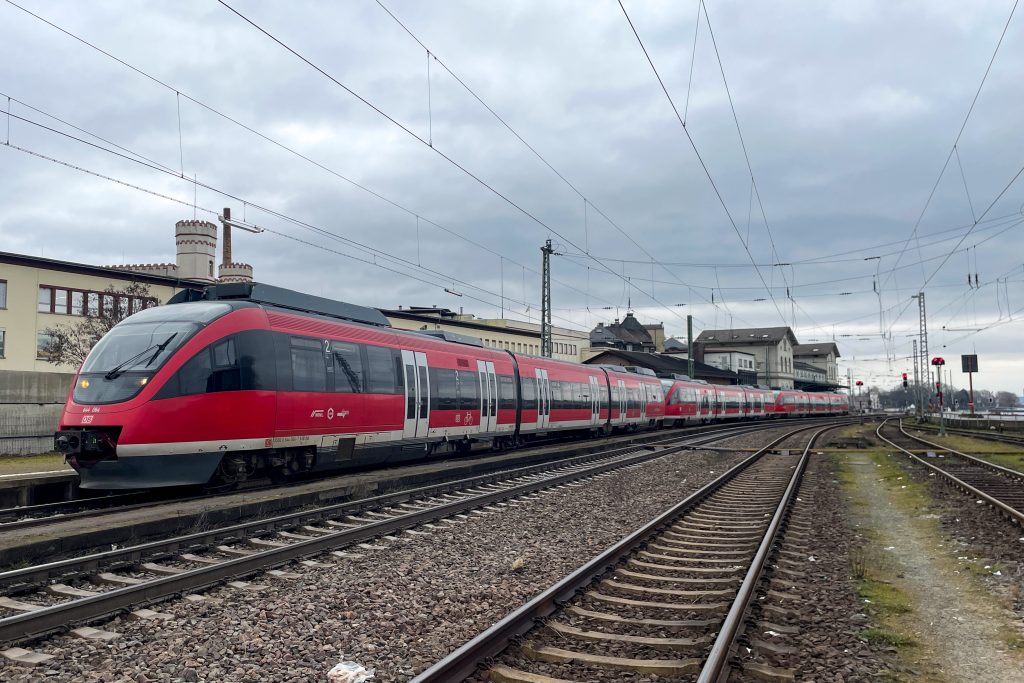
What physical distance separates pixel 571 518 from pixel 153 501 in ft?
22.7

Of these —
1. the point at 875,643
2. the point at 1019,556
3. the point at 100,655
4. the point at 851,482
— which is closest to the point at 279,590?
the point at 100,655

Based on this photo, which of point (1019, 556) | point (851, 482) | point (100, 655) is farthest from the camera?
point (851, 482)

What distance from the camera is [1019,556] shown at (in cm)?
957

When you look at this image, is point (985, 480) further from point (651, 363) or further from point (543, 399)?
point (651, 363)

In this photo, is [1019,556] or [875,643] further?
[1019,556]

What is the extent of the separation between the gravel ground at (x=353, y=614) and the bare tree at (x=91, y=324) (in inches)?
1021

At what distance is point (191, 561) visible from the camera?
8.57 m

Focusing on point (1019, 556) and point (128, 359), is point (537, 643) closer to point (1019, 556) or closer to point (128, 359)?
point (1019, 556)

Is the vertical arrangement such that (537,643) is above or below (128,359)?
below

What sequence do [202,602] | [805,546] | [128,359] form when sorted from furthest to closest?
[128,359] < [805,546] < [202,602]

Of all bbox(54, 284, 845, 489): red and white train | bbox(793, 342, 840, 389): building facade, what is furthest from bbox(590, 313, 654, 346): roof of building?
bbox(54, 284, 845, 489): red and white train

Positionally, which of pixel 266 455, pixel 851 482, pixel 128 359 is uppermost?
pixel 128 359

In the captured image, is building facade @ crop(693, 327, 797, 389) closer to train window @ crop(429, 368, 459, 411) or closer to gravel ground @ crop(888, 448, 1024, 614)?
train window @ crop(429, 368, 459, 411)

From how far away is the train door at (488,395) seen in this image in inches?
882
